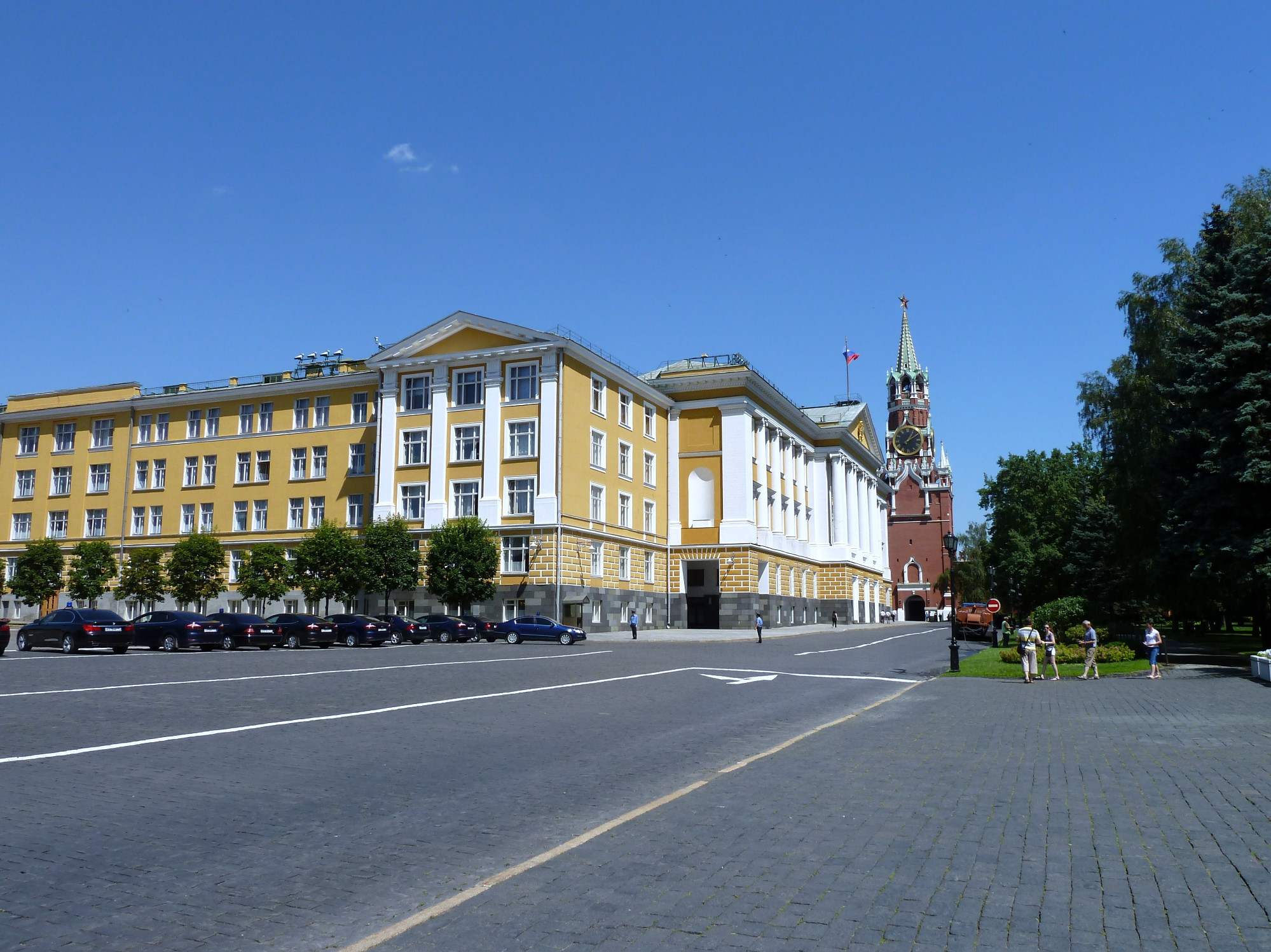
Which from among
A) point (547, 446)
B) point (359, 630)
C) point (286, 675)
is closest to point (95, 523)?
point (359, 630)

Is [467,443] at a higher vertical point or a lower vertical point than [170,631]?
higher

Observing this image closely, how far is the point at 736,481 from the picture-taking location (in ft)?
213

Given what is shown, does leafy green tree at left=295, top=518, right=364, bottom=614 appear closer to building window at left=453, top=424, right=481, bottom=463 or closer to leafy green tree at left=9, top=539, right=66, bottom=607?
building window at left=453, top=424, right=481, bottom=463

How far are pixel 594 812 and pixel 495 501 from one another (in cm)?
4596

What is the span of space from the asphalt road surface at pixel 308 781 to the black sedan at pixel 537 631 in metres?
21.6

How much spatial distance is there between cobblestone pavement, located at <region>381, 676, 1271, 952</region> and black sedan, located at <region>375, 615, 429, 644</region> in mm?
34806

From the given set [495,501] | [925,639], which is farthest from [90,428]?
[925,639]

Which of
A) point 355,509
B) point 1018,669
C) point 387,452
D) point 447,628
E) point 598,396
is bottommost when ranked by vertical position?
point 1018,669

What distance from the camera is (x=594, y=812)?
8727 millimetres

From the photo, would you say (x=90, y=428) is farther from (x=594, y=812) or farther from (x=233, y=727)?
(x=594, y=812)

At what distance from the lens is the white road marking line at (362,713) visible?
1123 cm

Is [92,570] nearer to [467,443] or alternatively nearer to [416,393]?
[416,393]

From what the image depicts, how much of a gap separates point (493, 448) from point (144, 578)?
2351 centimetres

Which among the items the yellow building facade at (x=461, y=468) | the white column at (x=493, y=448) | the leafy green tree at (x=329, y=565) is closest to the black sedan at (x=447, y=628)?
the yellow building facade at (x=461, y=468)
